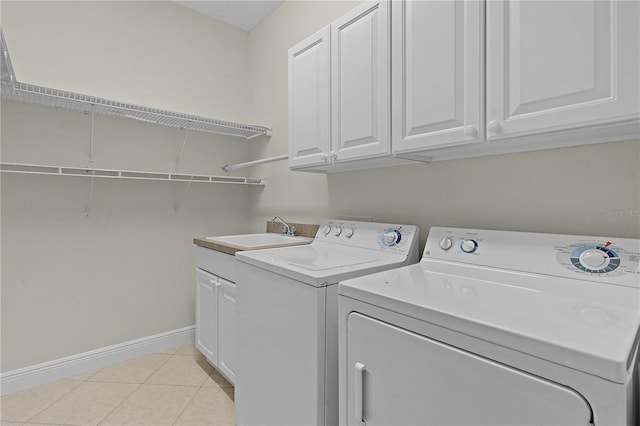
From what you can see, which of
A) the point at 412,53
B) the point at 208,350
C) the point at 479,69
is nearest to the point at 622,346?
the point at 479,69

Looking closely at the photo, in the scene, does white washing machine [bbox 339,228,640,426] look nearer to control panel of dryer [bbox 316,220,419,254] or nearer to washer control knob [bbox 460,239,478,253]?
washer control knob [bbox 460,239,478,253]

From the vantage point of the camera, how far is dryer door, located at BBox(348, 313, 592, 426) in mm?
614

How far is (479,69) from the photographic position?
1063 millimetres

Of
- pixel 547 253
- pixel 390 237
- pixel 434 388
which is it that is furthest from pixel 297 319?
pixel 547 253

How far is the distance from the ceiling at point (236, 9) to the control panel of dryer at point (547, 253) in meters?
2.40

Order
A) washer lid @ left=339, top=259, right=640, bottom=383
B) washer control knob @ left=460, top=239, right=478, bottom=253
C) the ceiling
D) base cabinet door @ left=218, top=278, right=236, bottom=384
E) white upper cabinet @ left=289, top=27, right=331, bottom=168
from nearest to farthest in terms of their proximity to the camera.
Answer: washer lid @ left=339, top=259, right=640, bottom=383, washer control knob @ left=460, top=239, right=478, bottom=253, white upper cabinet @ left=289, top=27, right=331, bottom=168, base cabinet door @ left=218, top=278, right=236, bottom=384, the ceiling

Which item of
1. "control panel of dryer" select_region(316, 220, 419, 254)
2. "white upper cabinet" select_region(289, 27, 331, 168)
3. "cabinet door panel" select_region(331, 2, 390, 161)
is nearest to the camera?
A: "cabinet door panel" select_region(331, 2, 390, 161)

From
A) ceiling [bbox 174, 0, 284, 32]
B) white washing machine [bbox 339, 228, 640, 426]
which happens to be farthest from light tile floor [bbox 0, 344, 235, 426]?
ceiling [bbox 174, 0, 284, 32]

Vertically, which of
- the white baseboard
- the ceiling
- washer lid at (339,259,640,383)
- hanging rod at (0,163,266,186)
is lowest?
the white baseboard

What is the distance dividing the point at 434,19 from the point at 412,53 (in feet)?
0.43

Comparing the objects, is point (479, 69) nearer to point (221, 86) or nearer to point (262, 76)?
point (262, 76)

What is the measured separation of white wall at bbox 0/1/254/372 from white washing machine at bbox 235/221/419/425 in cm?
134

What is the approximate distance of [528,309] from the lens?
780mm

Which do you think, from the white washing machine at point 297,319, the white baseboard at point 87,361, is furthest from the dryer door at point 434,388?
the white baseboard at point 87,361
